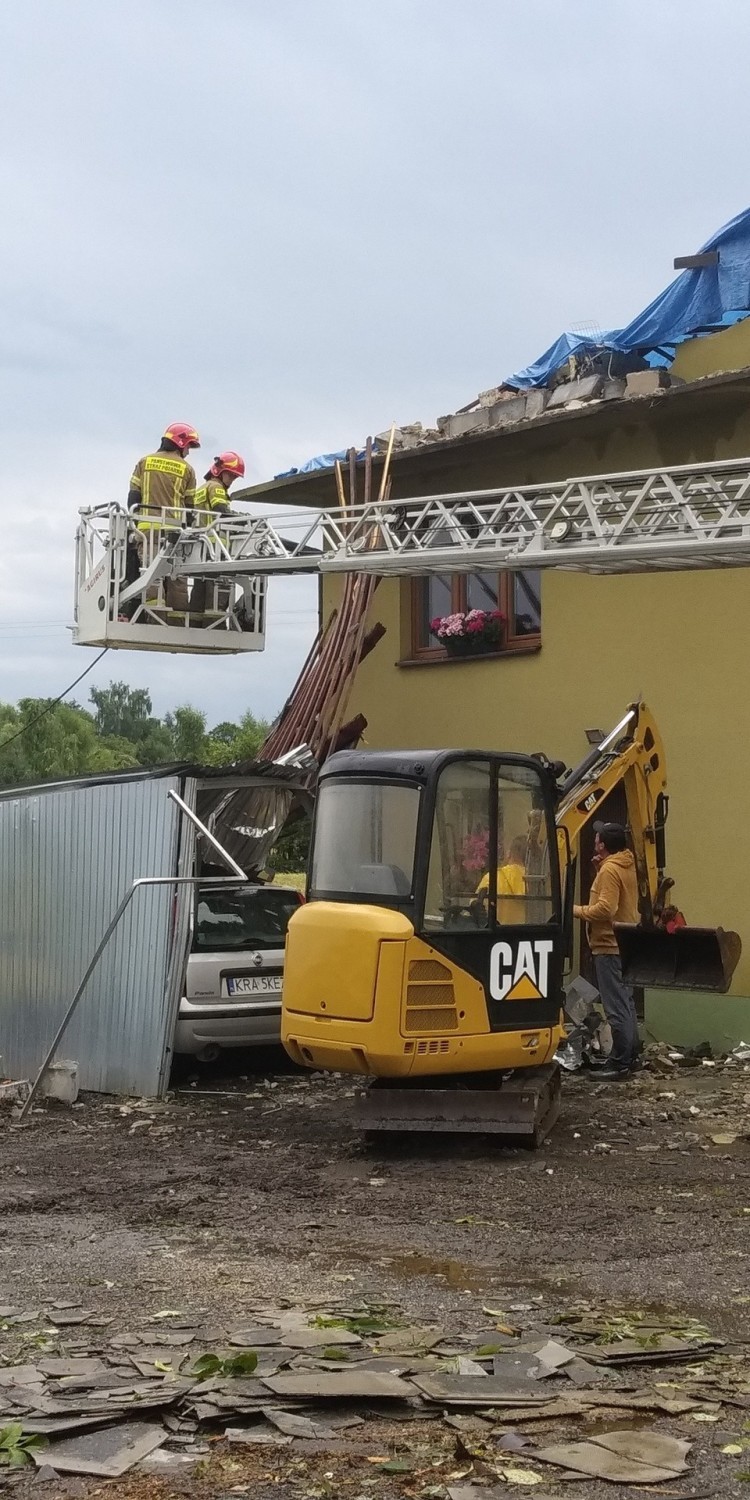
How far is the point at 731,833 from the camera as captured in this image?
48.6 feet

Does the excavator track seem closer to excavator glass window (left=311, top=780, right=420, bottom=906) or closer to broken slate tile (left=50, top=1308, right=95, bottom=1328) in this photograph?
excavator glass window (left=311, top=780, right=420, bottom=906)

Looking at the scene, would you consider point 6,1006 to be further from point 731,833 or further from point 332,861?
point 731,833

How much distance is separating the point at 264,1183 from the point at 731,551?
4960 millimetres

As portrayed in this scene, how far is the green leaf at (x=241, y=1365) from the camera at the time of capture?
19.4ft

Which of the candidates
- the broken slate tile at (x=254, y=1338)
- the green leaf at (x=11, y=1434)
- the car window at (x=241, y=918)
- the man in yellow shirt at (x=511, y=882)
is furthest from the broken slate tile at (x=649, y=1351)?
the car window at (x=241, y=918)

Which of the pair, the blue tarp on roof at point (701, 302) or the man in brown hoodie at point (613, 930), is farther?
the blue tarp on roof at point (701, 302)

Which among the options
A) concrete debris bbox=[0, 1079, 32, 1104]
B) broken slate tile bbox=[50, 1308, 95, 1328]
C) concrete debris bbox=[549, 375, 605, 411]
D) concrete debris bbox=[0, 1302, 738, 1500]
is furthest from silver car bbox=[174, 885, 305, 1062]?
concrete debris bbox=[0, 1302, 738, 1500]

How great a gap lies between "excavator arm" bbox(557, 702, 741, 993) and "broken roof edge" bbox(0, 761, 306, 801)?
7.87ft

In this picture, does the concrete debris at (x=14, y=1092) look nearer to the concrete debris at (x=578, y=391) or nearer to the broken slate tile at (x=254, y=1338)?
the broken slate tile at (x=254, y=1338)

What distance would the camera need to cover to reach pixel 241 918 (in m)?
13.4

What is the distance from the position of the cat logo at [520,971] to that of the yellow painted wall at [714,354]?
21.8ft

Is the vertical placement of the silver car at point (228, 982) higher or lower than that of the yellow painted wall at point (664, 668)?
lower

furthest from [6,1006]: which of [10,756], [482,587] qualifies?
[10,756]

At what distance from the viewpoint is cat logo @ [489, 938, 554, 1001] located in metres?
10.5
